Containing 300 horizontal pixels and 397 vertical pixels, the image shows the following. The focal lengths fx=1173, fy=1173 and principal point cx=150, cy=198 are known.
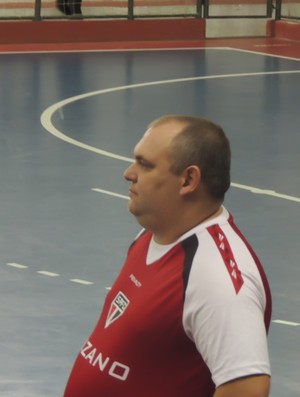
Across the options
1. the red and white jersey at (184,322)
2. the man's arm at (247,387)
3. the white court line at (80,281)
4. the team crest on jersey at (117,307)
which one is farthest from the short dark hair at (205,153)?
the white court line at (80,281)

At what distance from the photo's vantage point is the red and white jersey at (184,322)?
2.75 meters

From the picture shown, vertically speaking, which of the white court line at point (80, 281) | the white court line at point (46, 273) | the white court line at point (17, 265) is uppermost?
the white court line at point (80, 281)

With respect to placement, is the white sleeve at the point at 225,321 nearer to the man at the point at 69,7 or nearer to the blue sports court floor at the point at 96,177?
the blue sports court floor at the point at 96,177

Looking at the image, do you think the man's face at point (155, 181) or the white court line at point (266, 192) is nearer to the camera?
the man's face at point (155, 181)

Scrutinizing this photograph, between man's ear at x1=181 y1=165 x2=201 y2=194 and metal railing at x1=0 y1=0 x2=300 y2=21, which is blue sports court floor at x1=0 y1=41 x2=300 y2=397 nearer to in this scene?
metal railing at x1=0 y1=0 x2=300 y2=21

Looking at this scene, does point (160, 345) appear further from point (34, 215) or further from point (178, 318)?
point (34, 215)

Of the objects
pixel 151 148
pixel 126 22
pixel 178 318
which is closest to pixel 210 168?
pixel 151 148

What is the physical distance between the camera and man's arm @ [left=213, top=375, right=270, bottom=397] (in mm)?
2723

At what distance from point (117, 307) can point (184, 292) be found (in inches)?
9.8

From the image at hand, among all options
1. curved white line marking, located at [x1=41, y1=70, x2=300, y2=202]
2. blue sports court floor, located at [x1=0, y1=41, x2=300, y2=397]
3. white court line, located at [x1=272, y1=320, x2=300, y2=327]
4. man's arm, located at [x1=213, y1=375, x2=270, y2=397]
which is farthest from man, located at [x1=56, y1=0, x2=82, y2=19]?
man's arm, located at [x1=213, y1=375, x2=270, y2=397]

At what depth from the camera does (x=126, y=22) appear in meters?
22.4

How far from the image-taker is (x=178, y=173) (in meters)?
2.92

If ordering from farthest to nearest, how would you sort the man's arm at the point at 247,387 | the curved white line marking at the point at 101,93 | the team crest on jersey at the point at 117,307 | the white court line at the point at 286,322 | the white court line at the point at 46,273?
1. the curved white line marking at the point at 101,93
2. the white court line at the point at 46,273
3. the white court line at the point at 286,322
4. the team crest on jersey at the point at 117,307
5. the man's arm at the point at 247,387

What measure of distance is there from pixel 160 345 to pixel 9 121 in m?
11.2
